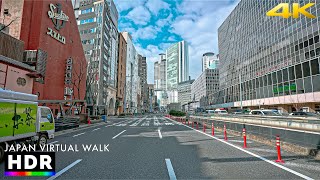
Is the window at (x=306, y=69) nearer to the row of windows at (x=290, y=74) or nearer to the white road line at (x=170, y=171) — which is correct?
the row of windows at (x=290, y=74)

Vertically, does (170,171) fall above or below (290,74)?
below

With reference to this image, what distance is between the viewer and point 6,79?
79.9ft

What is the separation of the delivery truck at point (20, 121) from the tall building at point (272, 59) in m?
43.7

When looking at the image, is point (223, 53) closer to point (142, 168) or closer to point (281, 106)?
point (281, 106)

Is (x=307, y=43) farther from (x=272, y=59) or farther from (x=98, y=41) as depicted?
(x=98, y=41)

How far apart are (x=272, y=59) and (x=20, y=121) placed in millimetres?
65393

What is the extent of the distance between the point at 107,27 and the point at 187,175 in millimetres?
79398

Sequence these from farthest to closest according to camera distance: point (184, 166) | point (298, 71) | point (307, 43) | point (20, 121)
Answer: point (307, 43)
point (298, 71)
point (20, 121)
point (184, 166)

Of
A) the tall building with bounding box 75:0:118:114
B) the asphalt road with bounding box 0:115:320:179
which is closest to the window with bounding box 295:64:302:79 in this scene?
the asphalt road with bounding box 0:115:320:179

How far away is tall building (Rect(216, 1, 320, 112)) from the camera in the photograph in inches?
1574

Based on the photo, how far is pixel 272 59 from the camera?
192 feet

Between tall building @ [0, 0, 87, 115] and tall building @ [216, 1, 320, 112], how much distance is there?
43423 mm

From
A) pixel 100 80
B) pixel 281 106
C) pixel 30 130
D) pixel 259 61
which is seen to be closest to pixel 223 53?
pixel 259 61

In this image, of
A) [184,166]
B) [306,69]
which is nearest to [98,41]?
[306,69]
